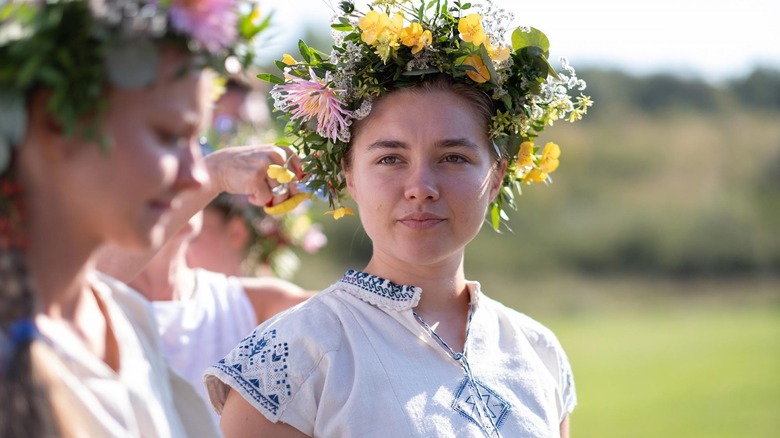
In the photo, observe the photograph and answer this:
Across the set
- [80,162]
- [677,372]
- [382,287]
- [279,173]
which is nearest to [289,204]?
[279,173]

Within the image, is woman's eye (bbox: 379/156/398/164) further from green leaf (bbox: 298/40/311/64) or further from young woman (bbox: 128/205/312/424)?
young woman (bbox: 128/205/312/424)

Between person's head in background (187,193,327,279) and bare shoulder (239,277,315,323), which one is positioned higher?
person's head in background (187,193,327,279)

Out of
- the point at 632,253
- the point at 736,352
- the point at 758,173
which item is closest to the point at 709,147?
the point at 758,173

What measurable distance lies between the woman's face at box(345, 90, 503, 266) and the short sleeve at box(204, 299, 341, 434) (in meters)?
0.32

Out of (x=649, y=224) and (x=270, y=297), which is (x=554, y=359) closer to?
(x=270, y=297)

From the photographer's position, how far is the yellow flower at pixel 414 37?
2980mm

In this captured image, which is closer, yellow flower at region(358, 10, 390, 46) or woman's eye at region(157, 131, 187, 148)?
woman's eye at region(157, 131, 187, 148)

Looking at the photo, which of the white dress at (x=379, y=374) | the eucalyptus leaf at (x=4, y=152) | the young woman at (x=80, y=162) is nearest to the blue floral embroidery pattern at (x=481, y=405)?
the white dress at (x=379, y=374)

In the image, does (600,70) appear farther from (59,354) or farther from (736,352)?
(59,354)

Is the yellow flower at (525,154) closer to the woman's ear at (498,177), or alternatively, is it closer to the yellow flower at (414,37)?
the woman's ear at (498,177)

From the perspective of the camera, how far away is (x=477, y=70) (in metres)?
3.03

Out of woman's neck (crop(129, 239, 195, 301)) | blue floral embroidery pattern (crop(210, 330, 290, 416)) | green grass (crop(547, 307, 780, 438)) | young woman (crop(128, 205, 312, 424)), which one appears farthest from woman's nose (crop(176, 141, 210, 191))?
green grass (crop(547, 307, 780, 438))

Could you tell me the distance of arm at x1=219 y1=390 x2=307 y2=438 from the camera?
266cm

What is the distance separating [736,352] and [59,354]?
743 inches
